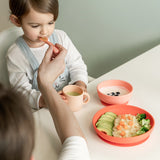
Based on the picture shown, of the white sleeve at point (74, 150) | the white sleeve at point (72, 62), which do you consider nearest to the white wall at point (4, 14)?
the white sleeve at point (72, 62)

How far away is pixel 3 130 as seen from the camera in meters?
0.39

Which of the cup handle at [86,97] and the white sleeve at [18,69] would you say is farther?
the white sleeve at [18,69]

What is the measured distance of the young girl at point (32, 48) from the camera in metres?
1.12

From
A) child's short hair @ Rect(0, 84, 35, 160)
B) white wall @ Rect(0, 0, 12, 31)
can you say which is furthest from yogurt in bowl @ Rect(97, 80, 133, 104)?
white wall @ Rect(0, 0, 12, 31)

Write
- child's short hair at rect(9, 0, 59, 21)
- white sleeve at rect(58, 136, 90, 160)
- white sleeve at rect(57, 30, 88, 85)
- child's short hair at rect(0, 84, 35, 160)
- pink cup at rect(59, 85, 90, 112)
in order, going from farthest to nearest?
white sleeve at rect(57, 30, 88, 85), child's short hair at rect(9, 0, 59, 21), pink cup at rect(59, 85, 90, 112), white sleeve at rect(58, 136, 90, 160), child's short hair at rect(0, 84, 35, 160)

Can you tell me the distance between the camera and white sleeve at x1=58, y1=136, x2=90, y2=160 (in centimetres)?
66

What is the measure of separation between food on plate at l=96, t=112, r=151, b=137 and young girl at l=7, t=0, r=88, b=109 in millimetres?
330

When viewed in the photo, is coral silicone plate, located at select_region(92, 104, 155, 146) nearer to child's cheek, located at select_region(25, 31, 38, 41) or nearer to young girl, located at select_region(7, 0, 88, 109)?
young girl, located at select_region(7, 0, 88, 109)

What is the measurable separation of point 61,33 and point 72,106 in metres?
0.57

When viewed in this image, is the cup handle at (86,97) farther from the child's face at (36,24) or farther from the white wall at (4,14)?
the white wall at (4,14)

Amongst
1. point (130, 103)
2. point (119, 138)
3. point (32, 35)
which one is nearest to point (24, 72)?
point (32, 35)

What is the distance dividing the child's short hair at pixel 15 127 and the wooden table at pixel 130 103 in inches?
12.8

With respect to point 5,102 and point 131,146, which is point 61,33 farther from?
point 5,102

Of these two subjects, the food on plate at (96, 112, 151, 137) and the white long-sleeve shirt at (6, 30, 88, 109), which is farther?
the white long-sleeve shirt at (6, 30, 88, 109)
